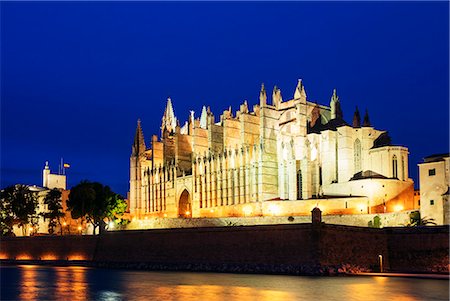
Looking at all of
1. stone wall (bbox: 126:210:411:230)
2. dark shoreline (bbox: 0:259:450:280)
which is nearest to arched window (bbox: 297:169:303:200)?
stone wall (bbox: 126:210:411:230)

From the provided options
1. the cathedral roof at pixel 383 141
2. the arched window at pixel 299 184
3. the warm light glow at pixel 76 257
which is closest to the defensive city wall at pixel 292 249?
the warm light glow at pixel 76 257

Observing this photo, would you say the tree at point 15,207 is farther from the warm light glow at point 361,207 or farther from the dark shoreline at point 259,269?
the warm light glow at point 361,207

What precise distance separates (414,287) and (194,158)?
50222mm

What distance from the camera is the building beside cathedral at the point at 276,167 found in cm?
6059

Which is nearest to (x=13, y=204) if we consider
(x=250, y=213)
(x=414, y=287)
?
(x=250, y=213)

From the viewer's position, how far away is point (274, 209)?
65938 millimetres

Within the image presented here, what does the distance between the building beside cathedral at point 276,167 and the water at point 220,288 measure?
79.6 feet

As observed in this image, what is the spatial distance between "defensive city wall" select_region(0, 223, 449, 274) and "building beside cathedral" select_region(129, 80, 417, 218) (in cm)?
1694

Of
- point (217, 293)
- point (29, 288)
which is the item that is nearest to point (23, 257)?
point (29, 288)

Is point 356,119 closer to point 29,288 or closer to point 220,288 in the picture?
point 220,288

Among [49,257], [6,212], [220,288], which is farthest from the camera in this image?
[6,212]

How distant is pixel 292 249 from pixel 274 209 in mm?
24856

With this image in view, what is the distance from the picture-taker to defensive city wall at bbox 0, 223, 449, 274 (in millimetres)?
39719

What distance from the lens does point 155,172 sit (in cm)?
8606
